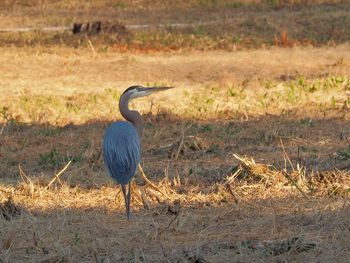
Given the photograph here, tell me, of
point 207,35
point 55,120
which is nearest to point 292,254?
point 55,120

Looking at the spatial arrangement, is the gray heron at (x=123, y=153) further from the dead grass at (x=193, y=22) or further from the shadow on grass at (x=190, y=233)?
the dead grass at (x=193, y=22)

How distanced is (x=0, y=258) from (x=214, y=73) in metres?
9.78

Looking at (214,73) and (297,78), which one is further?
(214,73)

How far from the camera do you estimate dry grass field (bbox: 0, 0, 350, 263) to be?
6.95 metres

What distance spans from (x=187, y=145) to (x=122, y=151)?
2.58 m

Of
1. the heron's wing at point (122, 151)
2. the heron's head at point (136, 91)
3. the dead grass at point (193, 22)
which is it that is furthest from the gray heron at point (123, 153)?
the dead grass at point (193, 22)

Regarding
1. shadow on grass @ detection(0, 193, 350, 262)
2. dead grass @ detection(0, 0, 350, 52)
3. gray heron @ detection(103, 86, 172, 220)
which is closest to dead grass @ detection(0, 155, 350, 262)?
shadow on grass @ detection(0, 193, 350, 262)

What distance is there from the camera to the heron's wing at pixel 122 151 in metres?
7.61

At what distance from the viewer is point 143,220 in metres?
7.52

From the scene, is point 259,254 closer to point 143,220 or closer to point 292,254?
point 292,254

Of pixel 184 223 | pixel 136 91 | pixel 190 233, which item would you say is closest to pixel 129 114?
pixel 136 91

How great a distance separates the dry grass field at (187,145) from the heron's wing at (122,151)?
33cm

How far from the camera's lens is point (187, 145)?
33.6 feet

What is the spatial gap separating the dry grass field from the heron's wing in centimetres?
33
